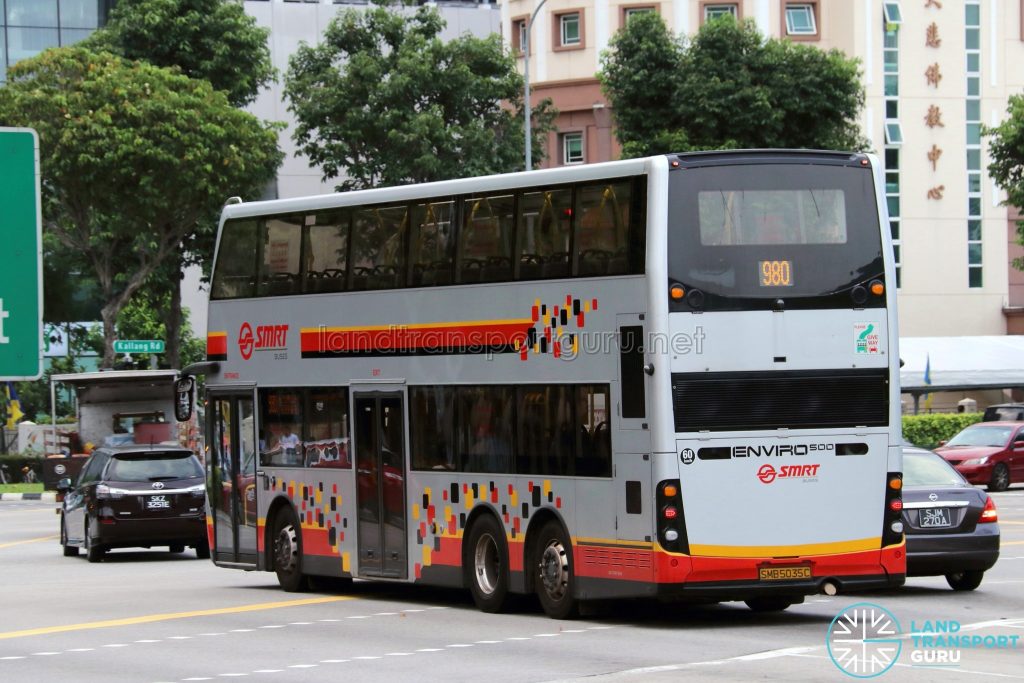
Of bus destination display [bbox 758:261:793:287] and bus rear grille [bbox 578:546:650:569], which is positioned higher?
bus destination display [bbox 758:261:793:287]

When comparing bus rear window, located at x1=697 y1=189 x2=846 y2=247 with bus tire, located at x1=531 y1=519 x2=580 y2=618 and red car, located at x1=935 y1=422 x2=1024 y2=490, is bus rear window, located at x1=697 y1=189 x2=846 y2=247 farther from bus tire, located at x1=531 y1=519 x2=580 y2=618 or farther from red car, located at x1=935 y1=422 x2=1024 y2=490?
red car, located at x1=935 y1=422 x2=1024 y2=490

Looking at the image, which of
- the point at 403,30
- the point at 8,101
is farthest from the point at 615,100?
the point at 8,101

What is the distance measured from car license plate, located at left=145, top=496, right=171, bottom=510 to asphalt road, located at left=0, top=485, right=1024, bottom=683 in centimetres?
349

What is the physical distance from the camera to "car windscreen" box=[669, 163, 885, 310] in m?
14.8

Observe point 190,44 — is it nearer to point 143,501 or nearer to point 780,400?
point 143,501

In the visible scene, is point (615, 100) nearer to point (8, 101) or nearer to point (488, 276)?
point (8, 101)

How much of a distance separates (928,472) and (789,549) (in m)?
4.10

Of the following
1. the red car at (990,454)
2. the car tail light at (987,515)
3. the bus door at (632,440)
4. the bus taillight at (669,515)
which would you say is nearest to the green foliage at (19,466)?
the red car at (990,454)

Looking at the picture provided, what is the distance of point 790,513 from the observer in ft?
49.2

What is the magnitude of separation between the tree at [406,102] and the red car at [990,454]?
1663cm

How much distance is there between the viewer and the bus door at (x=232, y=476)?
2064 cm

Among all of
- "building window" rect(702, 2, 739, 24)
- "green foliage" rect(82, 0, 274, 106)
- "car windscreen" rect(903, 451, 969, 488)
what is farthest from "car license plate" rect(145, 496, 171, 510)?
"building window" rect(702, 2, 739, 24)

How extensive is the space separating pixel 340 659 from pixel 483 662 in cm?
115

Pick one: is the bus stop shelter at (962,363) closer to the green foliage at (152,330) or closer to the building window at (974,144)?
the building window at (974,144)
